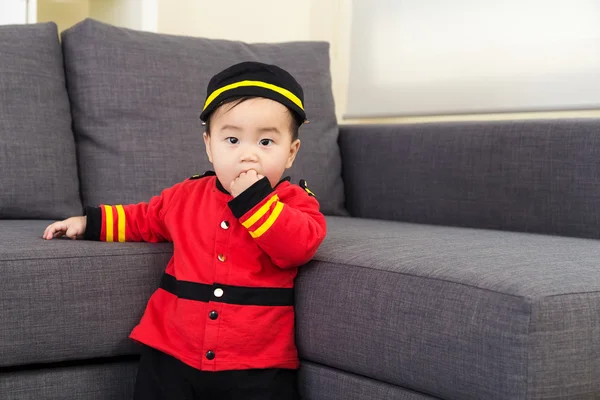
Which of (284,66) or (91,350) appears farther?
(284,66)

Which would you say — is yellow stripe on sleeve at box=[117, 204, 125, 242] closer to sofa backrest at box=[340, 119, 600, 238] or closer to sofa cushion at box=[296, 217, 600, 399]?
sofa cushion at box=[296, 217, 600, 399]

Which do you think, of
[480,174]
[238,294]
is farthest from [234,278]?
[480,174]

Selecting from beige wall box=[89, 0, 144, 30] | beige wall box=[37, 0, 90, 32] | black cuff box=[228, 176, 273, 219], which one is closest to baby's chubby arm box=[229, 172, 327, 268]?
black cuff box=[228, 176, 273, 219]

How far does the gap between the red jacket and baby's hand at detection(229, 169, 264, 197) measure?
0.8 inches

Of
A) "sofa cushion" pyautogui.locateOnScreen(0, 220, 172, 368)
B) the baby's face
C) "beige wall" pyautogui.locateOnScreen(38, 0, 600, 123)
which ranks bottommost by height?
"sofa cushion" pyautogui.locateOnScreen(0, 220, 172, 368)

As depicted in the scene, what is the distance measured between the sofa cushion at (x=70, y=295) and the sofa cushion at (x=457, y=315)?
30 cm

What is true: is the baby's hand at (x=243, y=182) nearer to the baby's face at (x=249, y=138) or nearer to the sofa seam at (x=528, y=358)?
the baby's face at (x=249, y=138)

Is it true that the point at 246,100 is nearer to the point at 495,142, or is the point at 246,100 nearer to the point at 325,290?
the point at 325,290

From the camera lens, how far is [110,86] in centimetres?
192

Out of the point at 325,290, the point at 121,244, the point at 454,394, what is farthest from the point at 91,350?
the point at 454,394

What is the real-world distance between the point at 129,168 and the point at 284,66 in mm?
532

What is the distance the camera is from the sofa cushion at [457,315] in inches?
41.1

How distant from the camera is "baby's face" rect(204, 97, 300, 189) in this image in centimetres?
129

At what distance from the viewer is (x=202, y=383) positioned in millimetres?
1287
